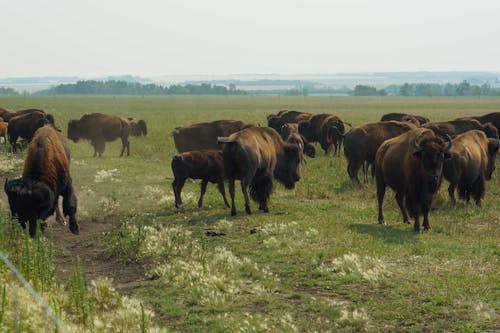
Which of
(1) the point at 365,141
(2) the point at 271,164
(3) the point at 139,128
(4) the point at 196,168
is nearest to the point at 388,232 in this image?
(2) the point at 271,164

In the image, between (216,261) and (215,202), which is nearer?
(216,261)

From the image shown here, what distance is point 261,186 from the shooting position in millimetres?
14922

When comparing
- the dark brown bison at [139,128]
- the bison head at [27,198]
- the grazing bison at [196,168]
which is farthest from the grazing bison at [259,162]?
the dark brown bison at [139,128]

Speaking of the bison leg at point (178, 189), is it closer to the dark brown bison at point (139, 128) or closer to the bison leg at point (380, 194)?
the bison leg at point (380, 194)

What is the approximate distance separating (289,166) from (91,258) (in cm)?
679

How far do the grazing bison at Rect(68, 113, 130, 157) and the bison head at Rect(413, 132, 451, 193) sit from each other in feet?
61.1

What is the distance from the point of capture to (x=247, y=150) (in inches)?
557

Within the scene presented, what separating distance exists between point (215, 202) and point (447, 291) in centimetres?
827

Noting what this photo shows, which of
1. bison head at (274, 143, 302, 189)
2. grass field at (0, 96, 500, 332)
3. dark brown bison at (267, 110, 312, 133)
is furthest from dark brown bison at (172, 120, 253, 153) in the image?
dark brown bison at (267, 110, 312, 133)

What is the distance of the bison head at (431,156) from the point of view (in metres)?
12.0

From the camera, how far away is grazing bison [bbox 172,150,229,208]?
49.6 ft

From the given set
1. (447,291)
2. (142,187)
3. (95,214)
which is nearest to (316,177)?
(142,187)

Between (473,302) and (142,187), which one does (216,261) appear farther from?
(142,187)

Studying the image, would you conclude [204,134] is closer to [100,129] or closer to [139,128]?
[100,129]
